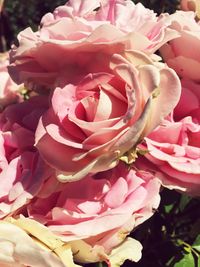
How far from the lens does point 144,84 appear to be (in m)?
Answer: 0.54

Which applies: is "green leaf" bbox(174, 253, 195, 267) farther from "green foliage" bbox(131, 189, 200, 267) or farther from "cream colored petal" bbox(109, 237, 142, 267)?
"cream colored petal" bbox(109, 237, 142, 267)

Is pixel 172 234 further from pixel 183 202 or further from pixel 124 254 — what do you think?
pixel 124 254

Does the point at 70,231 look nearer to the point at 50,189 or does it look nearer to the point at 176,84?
the point at 50,189

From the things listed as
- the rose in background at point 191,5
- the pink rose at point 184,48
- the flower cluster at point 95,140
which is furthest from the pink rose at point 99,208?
the rose in background at point 191,5

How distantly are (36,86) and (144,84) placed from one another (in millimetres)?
139

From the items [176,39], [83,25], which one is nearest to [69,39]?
[83,25]

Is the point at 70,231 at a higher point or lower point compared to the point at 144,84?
lower

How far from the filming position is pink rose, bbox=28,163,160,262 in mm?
553

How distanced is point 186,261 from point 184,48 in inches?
9.5

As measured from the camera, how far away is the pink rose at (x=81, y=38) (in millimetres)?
556

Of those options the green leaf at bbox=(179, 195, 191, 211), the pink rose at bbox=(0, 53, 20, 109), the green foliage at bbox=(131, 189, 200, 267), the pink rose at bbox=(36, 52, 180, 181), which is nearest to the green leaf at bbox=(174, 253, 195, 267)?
the green foliage at bbox=(131, 189, 200, 267)

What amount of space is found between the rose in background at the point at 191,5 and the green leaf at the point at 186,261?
0.27 meters

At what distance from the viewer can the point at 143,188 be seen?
0.58 m

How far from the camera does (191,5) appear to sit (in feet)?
2.34
